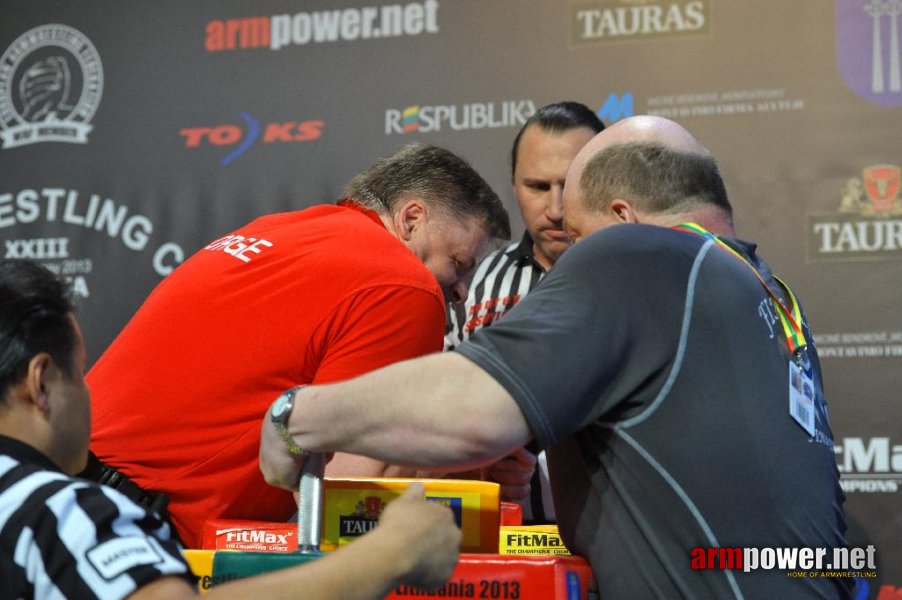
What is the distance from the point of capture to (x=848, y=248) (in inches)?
137

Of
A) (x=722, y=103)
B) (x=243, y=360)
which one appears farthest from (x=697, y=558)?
(x=722, y=103)

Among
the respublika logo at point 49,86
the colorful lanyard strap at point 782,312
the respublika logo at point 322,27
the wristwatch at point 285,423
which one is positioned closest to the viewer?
the wristwatch at point 285,423

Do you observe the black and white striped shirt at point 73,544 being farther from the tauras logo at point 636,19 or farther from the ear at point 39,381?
the tauras logo at point 636,19

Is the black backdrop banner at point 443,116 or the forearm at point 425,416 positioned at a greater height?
the black backdrop banner at point 443,116

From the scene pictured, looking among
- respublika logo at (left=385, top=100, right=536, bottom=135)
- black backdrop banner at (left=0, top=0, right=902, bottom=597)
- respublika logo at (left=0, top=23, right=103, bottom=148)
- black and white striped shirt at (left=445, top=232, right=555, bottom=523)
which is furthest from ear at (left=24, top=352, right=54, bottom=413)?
respublika logo at (left=0, top=23, right=103, bottom=148)

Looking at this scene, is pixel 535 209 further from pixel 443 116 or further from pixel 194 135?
pixel 194 135

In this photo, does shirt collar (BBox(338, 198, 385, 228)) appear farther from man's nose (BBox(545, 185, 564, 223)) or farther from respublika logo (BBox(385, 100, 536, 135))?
respublika logo (BBox(385, 100, 536, 135))

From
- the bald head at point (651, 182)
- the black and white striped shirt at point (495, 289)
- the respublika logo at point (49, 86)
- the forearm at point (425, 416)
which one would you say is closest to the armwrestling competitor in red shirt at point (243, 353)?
the bald head at point (651, 182)

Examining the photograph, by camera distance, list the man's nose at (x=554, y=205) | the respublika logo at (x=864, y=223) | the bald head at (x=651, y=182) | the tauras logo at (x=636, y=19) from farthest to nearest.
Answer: the tauras logo at (x=636, y=19) < the respublika logo at (x=864, y=223) < the man's nose at (x=554, y=205) < the bald head at (x=651, y=182)

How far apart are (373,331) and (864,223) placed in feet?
6.86

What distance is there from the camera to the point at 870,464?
338 centimetres

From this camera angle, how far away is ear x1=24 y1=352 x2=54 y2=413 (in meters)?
1.22

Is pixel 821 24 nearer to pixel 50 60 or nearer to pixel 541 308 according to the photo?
pixel 541 308

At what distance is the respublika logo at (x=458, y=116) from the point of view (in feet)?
12.7
